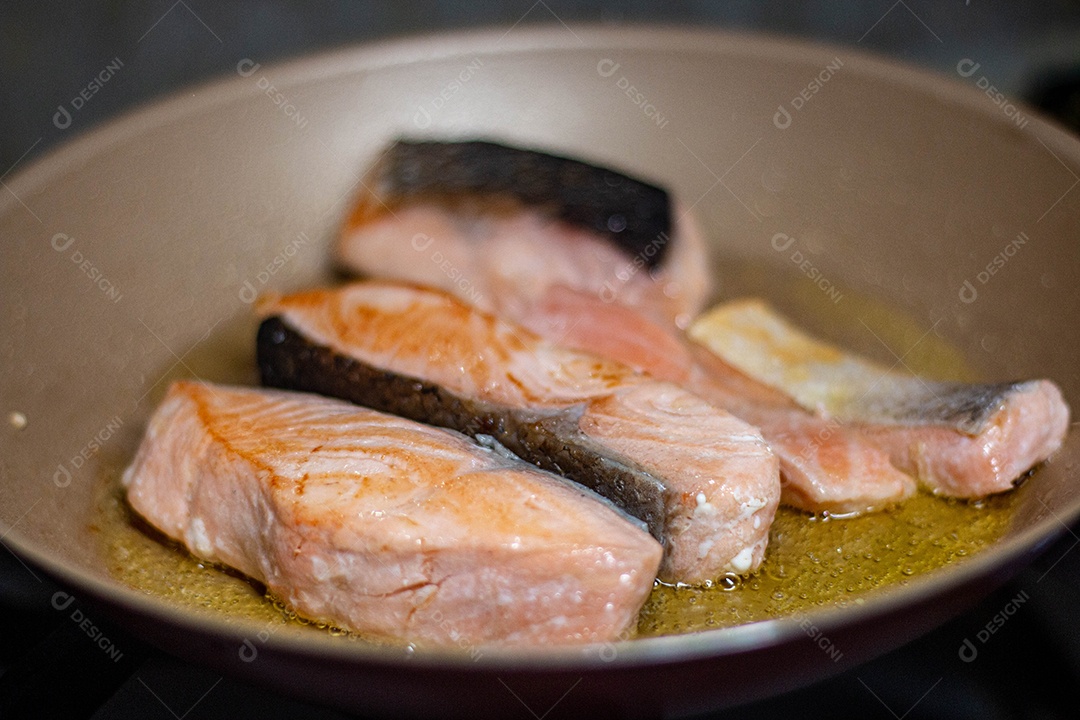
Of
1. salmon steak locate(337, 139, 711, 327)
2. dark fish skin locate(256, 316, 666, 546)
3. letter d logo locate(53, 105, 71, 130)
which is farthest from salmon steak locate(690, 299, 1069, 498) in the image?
letter d logo locate(53, 105, 71, 130)

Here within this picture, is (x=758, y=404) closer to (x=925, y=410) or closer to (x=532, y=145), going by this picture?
(x=925, y=410)

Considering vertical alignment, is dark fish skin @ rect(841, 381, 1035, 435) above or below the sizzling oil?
above

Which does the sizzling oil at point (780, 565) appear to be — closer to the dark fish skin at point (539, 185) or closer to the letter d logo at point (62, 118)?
the dark fish skin at point (539, 185)

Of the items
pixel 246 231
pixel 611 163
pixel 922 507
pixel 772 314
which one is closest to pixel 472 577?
pixel 922 507

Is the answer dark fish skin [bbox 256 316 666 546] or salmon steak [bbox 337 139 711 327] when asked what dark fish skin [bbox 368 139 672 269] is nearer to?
salmon steak [bbox 337 139 711 327]

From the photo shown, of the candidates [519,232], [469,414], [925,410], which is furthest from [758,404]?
[519,232]

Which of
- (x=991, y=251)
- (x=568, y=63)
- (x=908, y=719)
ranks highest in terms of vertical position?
(x=568, y=63)

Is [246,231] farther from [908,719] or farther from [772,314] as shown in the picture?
[908,719]
